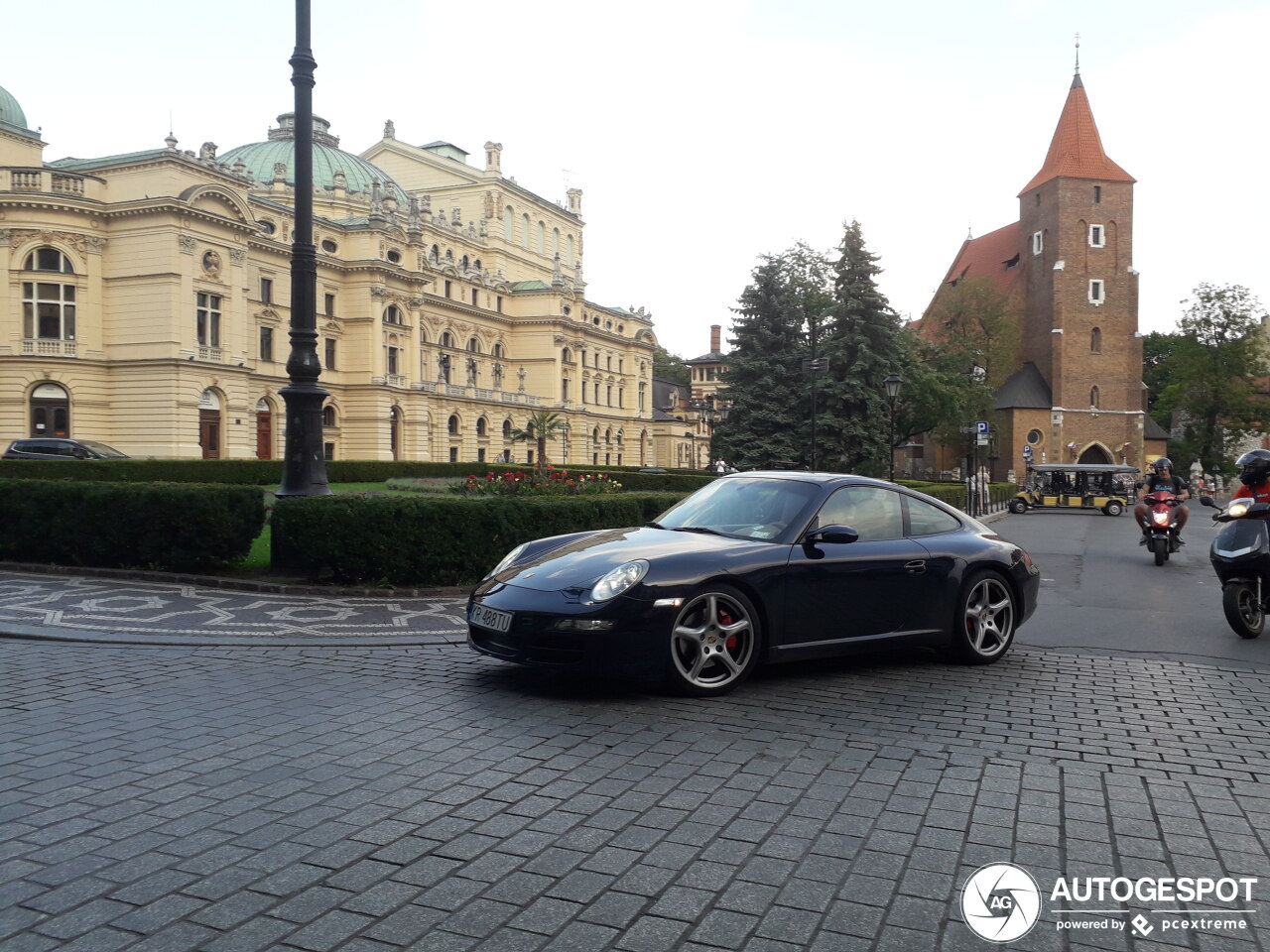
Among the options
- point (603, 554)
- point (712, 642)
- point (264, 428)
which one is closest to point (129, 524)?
point (603, 554)

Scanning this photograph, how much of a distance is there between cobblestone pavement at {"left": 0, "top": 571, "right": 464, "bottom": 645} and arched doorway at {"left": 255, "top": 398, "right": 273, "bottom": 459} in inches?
1839

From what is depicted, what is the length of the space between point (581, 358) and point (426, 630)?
267 ft

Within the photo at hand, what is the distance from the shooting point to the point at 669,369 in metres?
137

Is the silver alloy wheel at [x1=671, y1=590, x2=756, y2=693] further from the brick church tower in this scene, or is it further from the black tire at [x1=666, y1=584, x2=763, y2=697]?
the brick church tower

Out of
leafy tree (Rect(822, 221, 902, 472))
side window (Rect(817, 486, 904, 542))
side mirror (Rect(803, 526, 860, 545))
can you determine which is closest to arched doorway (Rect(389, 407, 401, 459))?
leafy tree (Rect(822, 221, 902, 472))

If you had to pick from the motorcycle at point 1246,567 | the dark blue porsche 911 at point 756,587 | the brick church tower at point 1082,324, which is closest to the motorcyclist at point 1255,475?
the motorcycle at point 1246,567

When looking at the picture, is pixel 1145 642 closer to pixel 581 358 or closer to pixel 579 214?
pixel 581 358

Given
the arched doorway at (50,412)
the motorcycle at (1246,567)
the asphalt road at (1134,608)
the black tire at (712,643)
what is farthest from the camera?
the arched doorway at (50,412)

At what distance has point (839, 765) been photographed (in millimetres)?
4777

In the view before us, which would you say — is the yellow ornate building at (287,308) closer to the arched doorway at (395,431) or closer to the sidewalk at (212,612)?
the arched doorway at (395,431)

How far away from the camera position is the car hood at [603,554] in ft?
20.3

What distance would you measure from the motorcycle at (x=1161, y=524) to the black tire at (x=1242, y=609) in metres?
8.33

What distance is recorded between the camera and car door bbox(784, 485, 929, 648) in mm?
6590

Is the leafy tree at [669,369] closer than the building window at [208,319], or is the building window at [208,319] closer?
the building window at [208,319]
